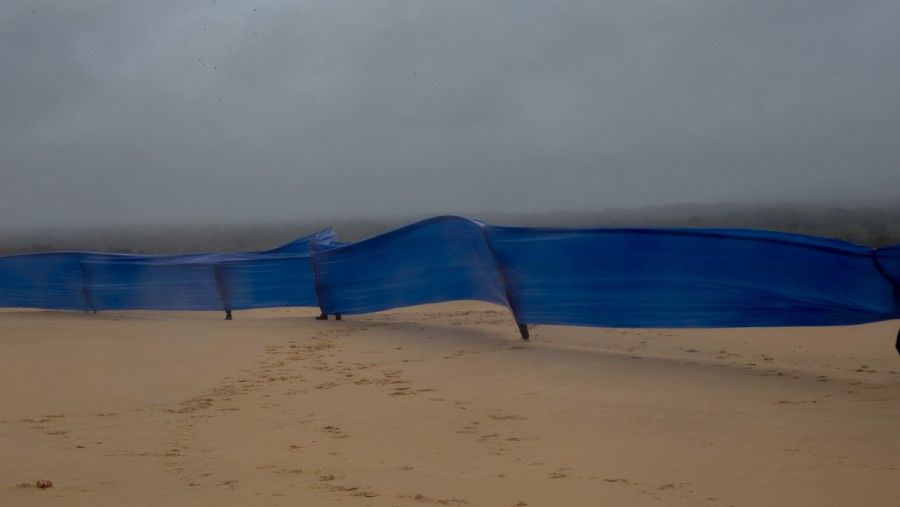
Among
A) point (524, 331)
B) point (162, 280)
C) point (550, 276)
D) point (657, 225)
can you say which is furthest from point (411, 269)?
point (657, 225)

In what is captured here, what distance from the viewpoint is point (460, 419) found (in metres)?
6.74

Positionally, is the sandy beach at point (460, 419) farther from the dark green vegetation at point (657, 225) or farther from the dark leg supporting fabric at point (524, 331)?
the dark green vegetation at point (657, 225)

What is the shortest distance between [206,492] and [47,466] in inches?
47.5

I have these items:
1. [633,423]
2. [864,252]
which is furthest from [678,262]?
[633,423]

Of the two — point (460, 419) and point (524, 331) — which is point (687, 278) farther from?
point (460, 419)

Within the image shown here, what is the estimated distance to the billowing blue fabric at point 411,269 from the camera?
36.6ft

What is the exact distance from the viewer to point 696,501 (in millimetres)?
4641

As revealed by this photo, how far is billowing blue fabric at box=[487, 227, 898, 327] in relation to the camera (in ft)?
26.7

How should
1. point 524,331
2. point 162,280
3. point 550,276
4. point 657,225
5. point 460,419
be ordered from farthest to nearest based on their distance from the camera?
point 657,225 → point 162,280 → point 524,331 → point 550,276 → point 460,419

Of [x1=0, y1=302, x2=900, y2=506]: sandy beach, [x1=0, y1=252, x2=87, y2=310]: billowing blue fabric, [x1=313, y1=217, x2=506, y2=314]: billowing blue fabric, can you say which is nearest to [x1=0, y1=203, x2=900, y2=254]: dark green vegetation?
[x1=313, y1=217, x2=506, y2=314]: billowing blue fabric

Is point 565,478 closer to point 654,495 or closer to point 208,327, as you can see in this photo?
point 654,495

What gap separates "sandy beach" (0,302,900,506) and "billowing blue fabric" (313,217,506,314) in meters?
0.60

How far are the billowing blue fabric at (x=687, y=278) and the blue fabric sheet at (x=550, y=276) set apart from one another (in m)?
0.01

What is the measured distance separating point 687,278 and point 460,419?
3319 millimetres
